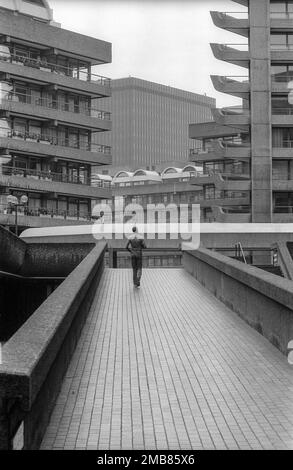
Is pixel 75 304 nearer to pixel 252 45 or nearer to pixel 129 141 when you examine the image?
pixel 252 45

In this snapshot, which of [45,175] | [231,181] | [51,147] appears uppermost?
[51,147]

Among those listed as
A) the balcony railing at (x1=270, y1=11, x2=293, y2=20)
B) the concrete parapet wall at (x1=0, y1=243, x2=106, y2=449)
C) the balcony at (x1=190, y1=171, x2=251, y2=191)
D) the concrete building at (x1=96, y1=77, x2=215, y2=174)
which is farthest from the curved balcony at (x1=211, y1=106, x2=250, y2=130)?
the concrete building at (x1=96, y1=77, x2=215, y2=174)

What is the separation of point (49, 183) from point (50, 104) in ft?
23.0

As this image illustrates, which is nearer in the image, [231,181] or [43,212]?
[43,212]

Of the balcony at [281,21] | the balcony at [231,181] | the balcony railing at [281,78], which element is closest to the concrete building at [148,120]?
the balcony at [231,181]

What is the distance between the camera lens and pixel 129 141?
142625mm

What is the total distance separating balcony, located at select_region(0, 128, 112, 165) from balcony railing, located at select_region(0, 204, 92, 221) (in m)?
4.70

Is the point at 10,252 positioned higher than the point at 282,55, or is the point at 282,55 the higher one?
the point at 282,55

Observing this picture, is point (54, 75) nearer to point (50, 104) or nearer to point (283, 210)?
point (50, 104)

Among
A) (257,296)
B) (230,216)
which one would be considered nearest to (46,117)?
(230,216)

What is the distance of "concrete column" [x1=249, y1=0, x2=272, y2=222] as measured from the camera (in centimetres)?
6331

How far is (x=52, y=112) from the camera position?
64750mm
